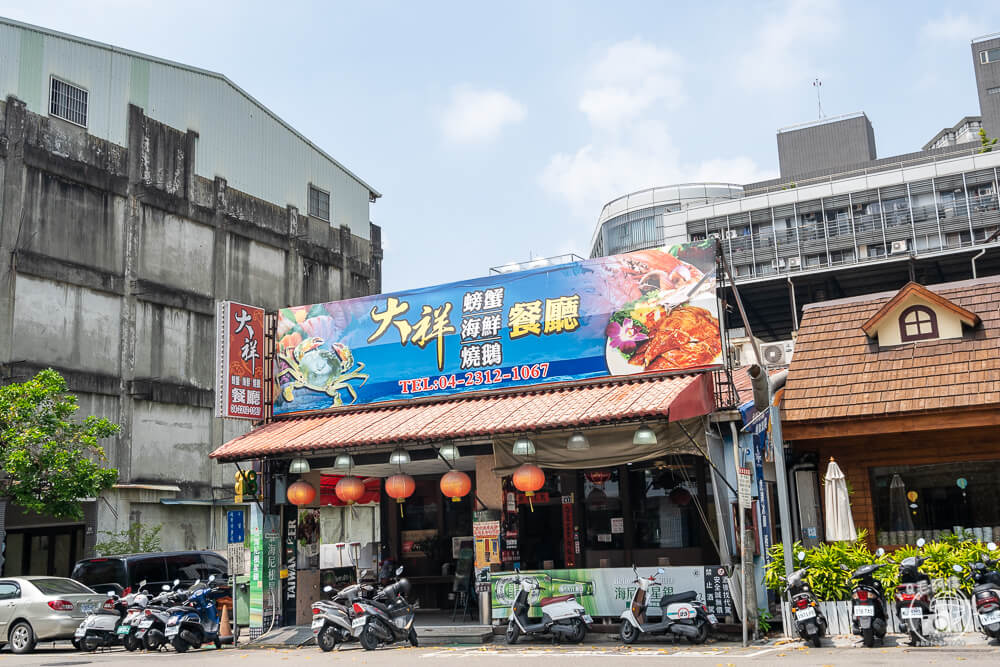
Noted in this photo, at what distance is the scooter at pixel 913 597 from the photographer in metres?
11.9

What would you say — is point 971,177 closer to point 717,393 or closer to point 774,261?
point 774,261

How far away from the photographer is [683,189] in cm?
6750

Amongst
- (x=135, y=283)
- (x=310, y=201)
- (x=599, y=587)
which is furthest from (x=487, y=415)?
(x=310, y=201)

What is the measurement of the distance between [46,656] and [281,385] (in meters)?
6.33

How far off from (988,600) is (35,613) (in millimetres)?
16024

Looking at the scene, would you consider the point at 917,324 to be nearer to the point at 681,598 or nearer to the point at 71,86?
the point at 681,598

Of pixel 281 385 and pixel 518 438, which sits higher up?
pixel 281 385

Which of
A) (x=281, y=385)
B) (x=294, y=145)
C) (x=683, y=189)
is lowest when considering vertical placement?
(x=281, y=385)

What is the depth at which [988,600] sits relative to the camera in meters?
11.4

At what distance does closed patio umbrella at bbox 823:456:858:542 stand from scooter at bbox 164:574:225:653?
1095 centimetres

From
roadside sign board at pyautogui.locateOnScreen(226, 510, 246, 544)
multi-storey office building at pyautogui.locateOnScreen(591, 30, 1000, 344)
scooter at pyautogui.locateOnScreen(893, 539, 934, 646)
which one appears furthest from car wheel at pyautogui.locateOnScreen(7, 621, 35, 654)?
multi-storey office building at pyautogui.locateOnScreen(591, 30, 1000, 344)

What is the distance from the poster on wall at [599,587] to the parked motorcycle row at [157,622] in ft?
18.0

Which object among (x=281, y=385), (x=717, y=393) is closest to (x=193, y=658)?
(x=281, y=385)

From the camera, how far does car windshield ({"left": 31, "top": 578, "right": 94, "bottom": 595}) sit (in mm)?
17953
